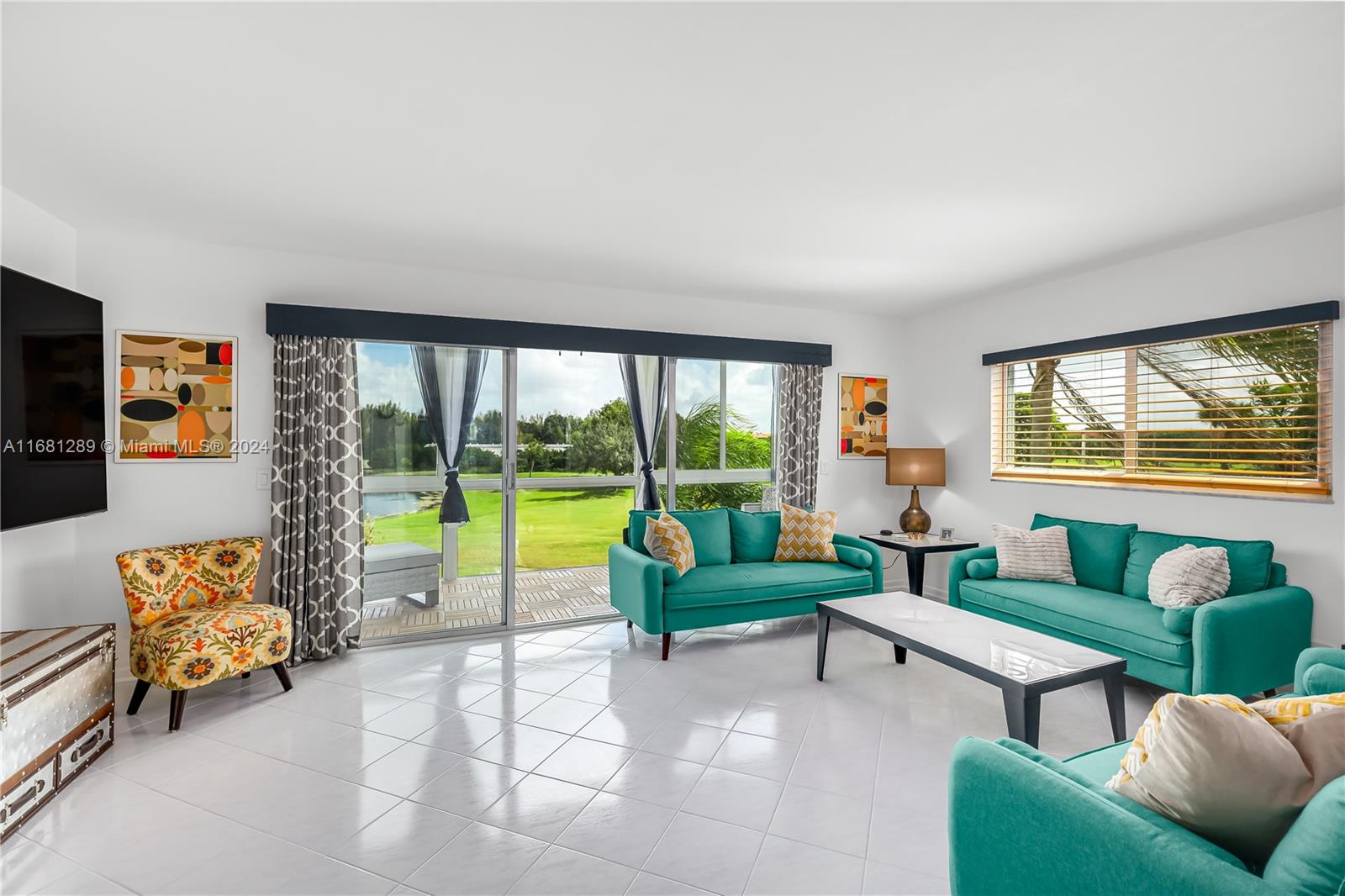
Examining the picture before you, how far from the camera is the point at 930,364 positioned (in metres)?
5.88

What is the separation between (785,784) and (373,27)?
296 cm

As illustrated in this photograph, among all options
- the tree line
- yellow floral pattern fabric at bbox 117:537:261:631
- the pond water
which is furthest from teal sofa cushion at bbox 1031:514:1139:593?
yellow floral pattern fabric at bbox 117:537:261:631

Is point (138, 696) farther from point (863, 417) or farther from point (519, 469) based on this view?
point (863, 417)

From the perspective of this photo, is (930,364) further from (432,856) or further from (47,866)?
(47,866)

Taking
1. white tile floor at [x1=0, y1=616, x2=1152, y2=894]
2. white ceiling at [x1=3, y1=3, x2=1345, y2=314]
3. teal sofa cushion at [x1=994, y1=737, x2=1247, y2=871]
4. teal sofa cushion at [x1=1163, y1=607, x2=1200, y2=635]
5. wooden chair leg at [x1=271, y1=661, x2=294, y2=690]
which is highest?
white ceiling at [x1=3, y1=3, x2=1345, y2=314]

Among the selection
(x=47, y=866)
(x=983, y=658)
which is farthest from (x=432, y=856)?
(x=983, y=658)

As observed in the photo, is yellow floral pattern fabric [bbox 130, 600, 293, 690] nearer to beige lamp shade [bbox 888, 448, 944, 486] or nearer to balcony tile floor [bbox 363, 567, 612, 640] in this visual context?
balcony tile floor [bbox 363, 567, 612, 640]

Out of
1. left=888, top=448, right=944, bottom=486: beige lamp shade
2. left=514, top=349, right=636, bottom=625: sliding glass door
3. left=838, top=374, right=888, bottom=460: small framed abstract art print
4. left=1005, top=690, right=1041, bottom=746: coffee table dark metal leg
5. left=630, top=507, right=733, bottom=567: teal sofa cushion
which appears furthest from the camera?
left=838, top=374, right=888, bottom=460: small framed abstract art print

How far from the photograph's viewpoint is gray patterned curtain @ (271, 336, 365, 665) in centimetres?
400

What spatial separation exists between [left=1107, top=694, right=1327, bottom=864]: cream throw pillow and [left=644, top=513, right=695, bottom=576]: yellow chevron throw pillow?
313cm

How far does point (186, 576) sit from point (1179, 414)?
591cm

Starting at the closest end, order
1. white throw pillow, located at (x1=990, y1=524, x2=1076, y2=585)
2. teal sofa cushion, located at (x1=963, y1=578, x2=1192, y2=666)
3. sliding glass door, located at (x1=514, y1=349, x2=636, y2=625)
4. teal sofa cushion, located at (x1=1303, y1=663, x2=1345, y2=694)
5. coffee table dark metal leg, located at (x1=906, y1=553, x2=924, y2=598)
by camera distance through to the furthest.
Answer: teal sofa cushion, located at (x1=1303, y1=663, x2=1345, y2=694) < teal sofa cushion, located at (x1=963, y1=578, x2=1192, y2=666) < white throw pillow, located at (x1=990, y1=524, x2=1076, y2=585) < sliding glass door, located at (x1=514, y1=349, x2=636, y2=625) < coffee table dark metal leg, located at (x1=906, y1=553, x2=924, y2=598)

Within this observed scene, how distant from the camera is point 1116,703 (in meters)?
2.85

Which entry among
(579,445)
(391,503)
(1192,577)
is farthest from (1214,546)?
(391,503)
